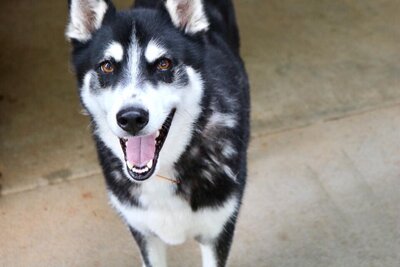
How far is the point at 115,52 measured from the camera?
2062mm

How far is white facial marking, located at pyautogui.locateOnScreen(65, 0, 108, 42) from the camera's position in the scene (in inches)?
85.5

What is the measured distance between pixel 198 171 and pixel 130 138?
351 millimetres

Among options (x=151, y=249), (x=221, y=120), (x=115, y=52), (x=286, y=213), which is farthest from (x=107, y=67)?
(x=286, y=213)

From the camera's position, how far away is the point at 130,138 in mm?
2084

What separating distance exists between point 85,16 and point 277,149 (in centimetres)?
158

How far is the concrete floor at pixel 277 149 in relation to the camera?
2.89 meters

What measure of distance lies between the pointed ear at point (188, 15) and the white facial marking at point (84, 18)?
0.84 ft

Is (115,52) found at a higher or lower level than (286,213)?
higher

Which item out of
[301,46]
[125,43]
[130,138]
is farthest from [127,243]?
[301,46]

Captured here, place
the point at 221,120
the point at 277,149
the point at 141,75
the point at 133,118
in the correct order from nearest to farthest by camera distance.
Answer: the point at 133,118 → the point at 141,75 → the point at 221,120 → the point at 277,149

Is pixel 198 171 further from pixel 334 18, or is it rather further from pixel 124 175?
pixel 334 18

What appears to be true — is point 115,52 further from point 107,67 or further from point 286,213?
point 286,213

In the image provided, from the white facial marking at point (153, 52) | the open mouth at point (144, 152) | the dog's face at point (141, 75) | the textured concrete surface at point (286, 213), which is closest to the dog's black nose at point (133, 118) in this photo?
the dog's face at point (141, 75)

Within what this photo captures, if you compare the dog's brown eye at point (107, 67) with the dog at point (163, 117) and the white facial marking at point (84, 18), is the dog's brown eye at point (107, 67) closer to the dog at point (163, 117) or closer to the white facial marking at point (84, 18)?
the dog at point (163, 117)
